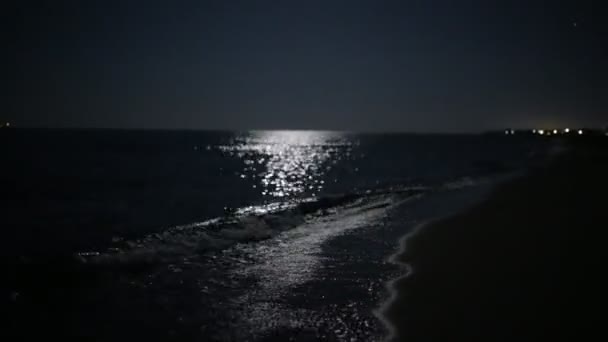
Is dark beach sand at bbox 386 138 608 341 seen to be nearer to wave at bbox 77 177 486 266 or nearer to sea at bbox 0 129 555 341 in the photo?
sea at bbox 0 129 555 341

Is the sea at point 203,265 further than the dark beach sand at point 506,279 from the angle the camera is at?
Yes

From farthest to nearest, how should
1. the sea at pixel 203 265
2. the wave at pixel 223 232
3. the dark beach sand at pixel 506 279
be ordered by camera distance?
the wave at pixel 223 232 → the sea at pixel 203 265 → the dark beach sand at pixel 506 279

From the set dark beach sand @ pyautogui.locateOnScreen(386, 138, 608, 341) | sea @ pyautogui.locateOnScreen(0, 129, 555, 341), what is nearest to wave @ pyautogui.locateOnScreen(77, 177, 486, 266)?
sea @ pyautogui.locateOnScreen(0, 129, 555, 341)

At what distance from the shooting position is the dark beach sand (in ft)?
20.9

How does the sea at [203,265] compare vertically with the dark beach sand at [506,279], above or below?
below

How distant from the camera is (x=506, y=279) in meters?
8.50

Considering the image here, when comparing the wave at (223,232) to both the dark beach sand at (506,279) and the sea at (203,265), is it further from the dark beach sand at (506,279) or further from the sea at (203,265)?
the dark beach sand at (506,279)

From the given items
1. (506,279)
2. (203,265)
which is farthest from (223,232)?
(506,279)

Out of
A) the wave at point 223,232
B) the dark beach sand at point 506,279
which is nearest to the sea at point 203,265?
the wave at point 223,232

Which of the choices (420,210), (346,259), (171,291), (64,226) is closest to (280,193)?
(420,210)

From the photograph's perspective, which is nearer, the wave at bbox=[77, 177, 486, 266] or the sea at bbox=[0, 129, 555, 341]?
the sea at bbox=[0, 129, 555, 341]

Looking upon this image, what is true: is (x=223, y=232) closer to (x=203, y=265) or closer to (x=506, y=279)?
(x=203, y=265)

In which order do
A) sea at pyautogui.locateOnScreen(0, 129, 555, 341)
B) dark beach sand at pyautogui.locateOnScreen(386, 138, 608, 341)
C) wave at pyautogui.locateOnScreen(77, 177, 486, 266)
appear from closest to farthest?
dark beach sand at pyautogui.locateOnScreen(386, 138, 608, 341) < sea at pyautogui.locateOnScreen(0, 129, 555, 341) < wave at pyautogui.locateOnScreen(77, 177, 486, 266)

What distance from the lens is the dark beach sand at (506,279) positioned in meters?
6.38
